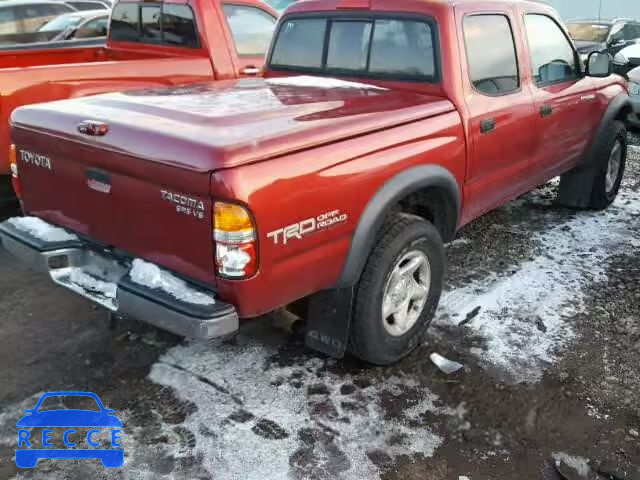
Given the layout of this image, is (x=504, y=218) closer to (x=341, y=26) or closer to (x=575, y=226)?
(x=575, y=226)

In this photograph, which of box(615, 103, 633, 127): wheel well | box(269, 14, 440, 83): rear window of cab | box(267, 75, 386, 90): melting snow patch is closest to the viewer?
box(269, 14, 440, 83): rear window of cab

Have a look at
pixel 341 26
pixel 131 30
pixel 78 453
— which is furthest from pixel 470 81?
pixel 131 30

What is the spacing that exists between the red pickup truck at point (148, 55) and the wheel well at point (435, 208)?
273 cm

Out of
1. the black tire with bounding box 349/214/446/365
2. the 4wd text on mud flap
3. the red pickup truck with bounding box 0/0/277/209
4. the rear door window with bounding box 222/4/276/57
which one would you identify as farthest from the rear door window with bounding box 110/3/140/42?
the black tire with bounding box 349/214/446/365

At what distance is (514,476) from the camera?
106 inches

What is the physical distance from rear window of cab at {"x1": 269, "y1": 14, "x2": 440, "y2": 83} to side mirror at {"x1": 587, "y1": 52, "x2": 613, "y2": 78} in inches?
74.2

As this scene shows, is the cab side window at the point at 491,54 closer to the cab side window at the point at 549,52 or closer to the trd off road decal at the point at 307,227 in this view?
the cab side window at the point at 549,52

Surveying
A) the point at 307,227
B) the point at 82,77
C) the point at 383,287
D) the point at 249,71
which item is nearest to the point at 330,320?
the point at 383,287

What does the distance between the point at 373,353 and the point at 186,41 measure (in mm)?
3854

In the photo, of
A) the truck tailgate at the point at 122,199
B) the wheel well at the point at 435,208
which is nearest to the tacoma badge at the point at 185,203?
the truck tailgate at the point at 122,199

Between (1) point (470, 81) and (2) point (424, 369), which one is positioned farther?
(1) point (470, 81)

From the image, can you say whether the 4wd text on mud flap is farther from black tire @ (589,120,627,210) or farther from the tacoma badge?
black tire @ (589,120,627,210)

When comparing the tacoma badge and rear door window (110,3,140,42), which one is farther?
rear door window (110,3,140,42)

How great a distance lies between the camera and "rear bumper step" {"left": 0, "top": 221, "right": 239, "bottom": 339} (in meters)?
2.54
